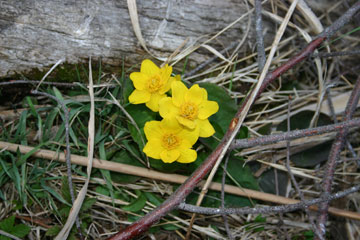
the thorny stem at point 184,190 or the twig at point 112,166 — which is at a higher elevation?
the thorny stem at point 184,190

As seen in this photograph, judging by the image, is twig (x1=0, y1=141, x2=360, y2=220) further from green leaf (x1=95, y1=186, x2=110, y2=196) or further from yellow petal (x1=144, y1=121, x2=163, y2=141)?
yellow petal (x1=144, y1=121, x2=163, y2=141)

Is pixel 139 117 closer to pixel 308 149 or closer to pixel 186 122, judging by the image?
pixel 186 122

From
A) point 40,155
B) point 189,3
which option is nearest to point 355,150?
point 189,3

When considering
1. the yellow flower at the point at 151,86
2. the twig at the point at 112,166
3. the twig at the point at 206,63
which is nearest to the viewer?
the yellow flower at the point at 151,86

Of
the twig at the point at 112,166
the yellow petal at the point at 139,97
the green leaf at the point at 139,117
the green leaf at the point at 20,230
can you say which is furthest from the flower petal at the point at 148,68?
the green leaf at the point at 20,230

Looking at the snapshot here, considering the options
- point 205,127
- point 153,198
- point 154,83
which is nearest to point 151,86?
point 154,83

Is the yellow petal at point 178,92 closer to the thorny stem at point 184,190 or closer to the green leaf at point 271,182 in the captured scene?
the thorny stem at point 184,190

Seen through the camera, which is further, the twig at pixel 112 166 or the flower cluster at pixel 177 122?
the twig at pixel 112 166
